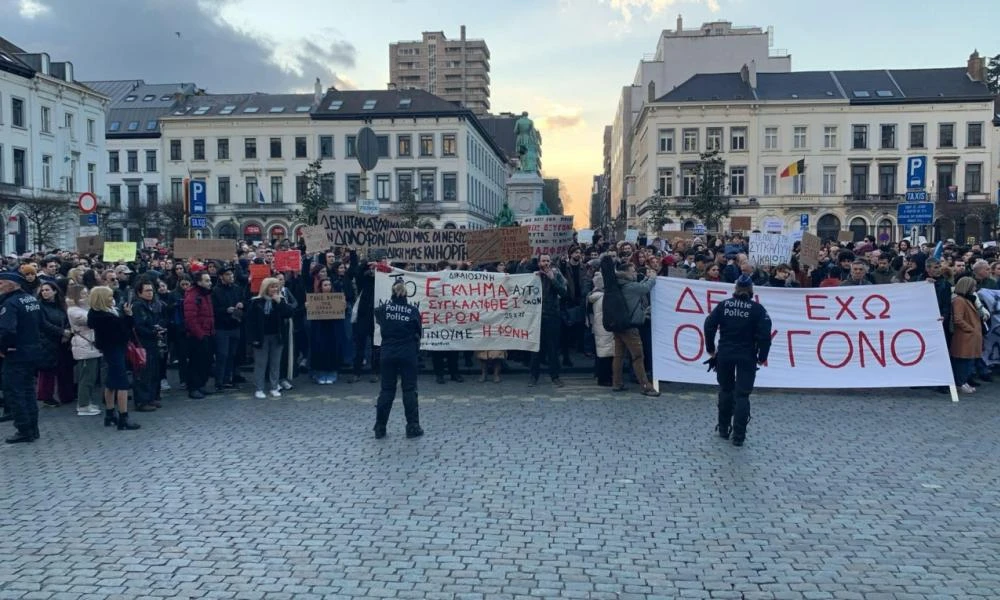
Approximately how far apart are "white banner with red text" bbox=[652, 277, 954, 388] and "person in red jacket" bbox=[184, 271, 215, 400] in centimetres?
648

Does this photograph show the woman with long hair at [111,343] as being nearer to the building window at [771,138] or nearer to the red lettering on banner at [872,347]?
the red lettering on banner at [872,347]

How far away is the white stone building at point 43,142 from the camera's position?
2055 inches

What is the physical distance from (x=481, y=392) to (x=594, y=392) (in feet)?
5.38

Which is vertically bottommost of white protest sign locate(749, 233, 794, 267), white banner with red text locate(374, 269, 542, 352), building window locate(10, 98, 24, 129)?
white banner with red text locate(374, 269, 542, 352)

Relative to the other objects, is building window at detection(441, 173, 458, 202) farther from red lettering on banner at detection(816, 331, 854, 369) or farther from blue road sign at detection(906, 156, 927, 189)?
red lettering on banner at detection(816, 331, 854, 369)

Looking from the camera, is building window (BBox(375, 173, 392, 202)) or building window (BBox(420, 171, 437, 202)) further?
building window (BBox(375, 173, 392, 202))

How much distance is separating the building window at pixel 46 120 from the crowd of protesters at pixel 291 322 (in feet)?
162

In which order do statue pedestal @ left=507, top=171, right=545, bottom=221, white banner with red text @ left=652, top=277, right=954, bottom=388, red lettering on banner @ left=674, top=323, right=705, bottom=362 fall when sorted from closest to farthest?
1. white banner with red text @ left=652, top=277, right=954, bottom=388
2. red lettering on banner @ left=674, top=323, right=705, bottom=362
3. statue pedestal @ left=507, top=171, right=545, bottom=221

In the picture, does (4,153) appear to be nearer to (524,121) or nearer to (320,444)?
(524,121)

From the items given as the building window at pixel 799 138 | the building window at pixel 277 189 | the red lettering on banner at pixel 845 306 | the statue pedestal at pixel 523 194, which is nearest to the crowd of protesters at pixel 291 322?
the red lettering on banner at pixel 845 306

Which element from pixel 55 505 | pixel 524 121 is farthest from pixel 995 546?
pixel 524 121

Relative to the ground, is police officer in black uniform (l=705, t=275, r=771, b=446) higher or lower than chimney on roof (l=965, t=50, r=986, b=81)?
lower

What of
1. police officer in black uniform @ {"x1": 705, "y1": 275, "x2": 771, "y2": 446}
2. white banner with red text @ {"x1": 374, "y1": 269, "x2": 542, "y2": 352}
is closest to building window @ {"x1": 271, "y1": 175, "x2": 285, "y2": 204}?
white banner with red text @ {"x1": 374, "y1": 269, "x2": 542, "y2": 352}

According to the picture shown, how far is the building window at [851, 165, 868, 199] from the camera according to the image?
237 ft
